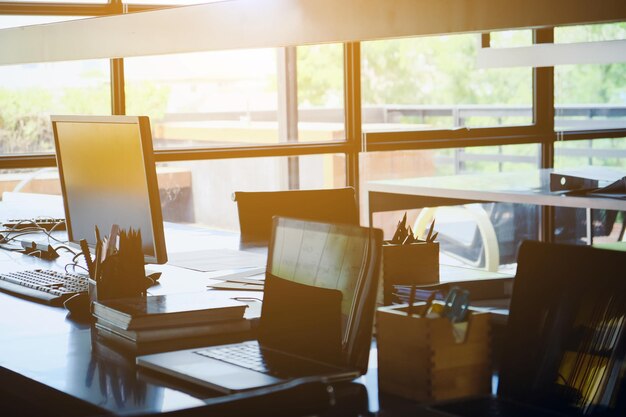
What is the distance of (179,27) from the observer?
2115 millimetres

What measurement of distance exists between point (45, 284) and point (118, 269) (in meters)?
0.48

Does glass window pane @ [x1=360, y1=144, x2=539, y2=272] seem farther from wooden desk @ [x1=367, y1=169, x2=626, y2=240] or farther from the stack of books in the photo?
the stack of books

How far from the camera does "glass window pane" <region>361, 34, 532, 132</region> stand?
5.40m

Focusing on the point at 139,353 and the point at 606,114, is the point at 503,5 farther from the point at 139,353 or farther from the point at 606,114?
the point at 606,114

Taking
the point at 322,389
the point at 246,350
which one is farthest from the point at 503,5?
the point at 246,350

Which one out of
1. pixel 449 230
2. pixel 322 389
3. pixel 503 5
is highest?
pixel 503 5

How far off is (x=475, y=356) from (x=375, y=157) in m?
4.07

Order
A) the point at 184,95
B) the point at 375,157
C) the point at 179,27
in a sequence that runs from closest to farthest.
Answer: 1. the point at 179,27
2. the point at 184,95
3. the point at 375,157

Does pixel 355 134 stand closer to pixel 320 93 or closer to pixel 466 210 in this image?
pixel 320 93

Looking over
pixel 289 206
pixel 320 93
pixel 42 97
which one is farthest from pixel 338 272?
pixel 320 93

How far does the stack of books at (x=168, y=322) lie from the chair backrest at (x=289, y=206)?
1654 millimetres

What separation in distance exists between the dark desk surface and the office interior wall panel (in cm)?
58

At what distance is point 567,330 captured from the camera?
137 cm

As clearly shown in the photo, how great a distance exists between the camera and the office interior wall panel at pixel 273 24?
1.27m
